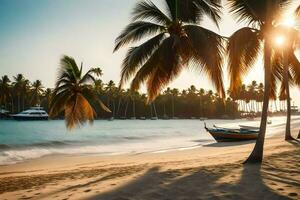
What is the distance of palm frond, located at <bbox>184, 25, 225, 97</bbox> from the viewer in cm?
1405

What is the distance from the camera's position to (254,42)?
38.2 feet

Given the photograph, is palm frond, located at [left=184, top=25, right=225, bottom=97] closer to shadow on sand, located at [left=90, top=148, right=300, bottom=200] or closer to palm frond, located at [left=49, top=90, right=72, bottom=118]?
shadow on sand, located at [left=90, top=148, right=300, bottom=200]

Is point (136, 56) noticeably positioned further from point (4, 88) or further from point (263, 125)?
point (4, 88)

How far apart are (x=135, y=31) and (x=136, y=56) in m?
1.60

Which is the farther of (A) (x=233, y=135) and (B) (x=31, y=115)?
(B) (x=31, y=115)

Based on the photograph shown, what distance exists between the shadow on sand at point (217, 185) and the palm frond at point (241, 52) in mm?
3885

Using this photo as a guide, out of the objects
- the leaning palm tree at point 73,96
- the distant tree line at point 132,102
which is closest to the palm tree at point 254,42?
the leaning palm tree at point 73,96

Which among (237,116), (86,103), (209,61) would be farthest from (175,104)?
(209,61)

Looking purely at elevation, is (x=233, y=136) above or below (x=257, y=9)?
below

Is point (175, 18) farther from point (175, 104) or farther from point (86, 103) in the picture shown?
point (175, 104)

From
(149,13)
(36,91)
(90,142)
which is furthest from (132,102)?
(149,13)

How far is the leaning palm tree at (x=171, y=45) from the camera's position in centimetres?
1438

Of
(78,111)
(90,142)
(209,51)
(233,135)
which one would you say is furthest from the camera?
(90,142)

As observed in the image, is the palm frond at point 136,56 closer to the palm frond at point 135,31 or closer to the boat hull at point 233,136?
the palm frond at point 135,31
